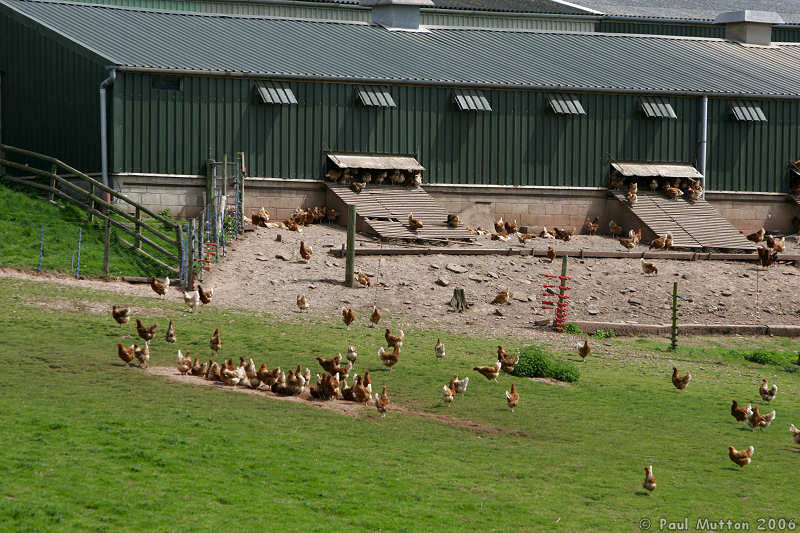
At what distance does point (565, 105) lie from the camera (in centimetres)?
5281

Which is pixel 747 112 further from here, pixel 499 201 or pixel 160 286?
pixel 160 286

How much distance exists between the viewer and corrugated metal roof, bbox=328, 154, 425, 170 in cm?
4888

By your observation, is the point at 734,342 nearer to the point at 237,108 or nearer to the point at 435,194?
the point at 435,194

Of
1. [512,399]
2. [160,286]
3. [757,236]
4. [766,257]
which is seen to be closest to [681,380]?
[512,399]

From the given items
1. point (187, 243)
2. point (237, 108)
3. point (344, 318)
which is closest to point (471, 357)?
point (344, 318)

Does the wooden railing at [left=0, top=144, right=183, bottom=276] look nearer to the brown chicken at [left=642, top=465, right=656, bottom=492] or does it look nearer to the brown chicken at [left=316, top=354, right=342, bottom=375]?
the brown chicken at [left=316, top=354, right=342, bottom=375]

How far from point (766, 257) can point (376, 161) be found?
49.8 feet

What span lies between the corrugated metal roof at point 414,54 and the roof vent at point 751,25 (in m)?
2.16

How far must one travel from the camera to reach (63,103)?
158 feet

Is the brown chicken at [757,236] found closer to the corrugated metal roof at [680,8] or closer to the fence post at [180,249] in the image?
the corrugated metal roof at [680,8]

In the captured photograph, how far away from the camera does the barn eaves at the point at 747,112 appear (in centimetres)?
5512

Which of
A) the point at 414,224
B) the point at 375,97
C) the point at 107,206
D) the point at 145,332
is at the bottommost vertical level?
the point at 145,332

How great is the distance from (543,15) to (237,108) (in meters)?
26.8

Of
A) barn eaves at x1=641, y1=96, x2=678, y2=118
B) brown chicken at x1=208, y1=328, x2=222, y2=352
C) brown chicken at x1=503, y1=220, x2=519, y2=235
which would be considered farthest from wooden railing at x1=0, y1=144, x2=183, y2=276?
barn eaves at x1=641, y1=96, x2=678, y2=118
